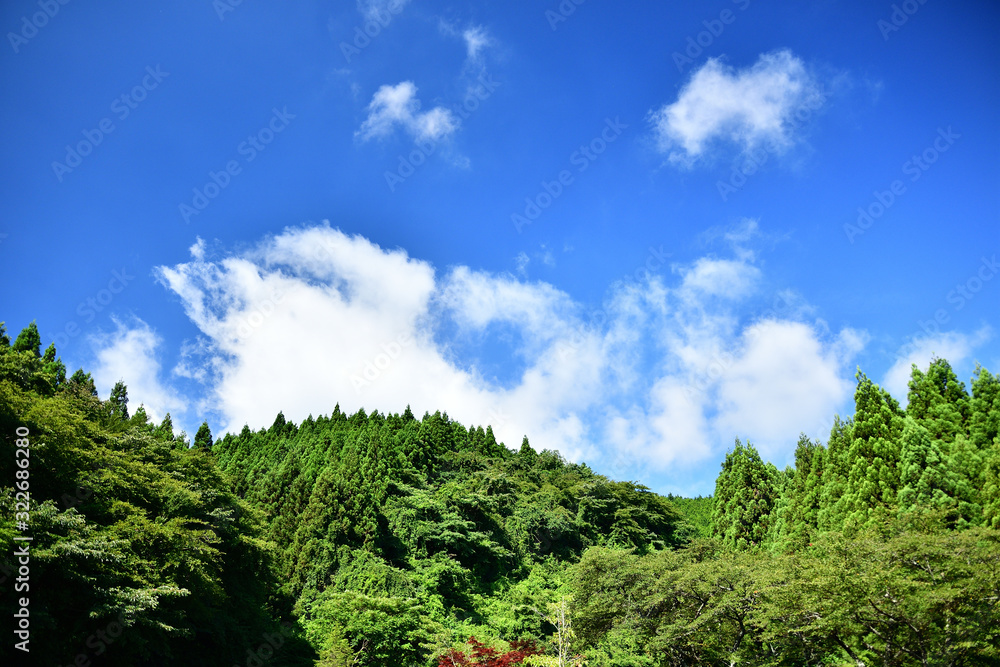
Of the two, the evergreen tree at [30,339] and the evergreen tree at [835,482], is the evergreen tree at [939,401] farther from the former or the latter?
the evergreen tree at [30,339]

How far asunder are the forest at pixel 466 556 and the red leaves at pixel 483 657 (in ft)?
0.43

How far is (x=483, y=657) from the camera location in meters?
20.1

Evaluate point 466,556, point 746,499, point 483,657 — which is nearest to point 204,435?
Result: point 466,556

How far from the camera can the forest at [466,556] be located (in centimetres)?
1359

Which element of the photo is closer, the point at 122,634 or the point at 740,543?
the point at 122,634

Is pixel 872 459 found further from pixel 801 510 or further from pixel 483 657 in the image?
pixel 483 657

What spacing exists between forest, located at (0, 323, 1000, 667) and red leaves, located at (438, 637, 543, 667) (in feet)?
0.43

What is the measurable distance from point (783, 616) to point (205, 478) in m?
22.7

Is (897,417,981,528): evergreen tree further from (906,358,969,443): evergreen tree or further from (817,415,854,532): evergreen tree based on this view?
(817,415,854,532): evergreen tree

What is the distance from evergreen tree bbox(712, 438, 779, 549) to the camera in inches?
1305

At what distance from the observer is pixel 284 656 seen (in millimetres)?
20766

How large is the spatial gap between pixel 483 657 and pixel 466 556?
9.18 metres

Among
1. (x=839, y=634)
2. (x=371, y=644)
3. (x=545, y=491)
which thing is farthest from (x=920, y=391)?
(x=371, y=644)

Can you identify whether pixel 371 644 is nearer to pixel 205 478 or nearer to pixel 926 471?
pixel 205 478
